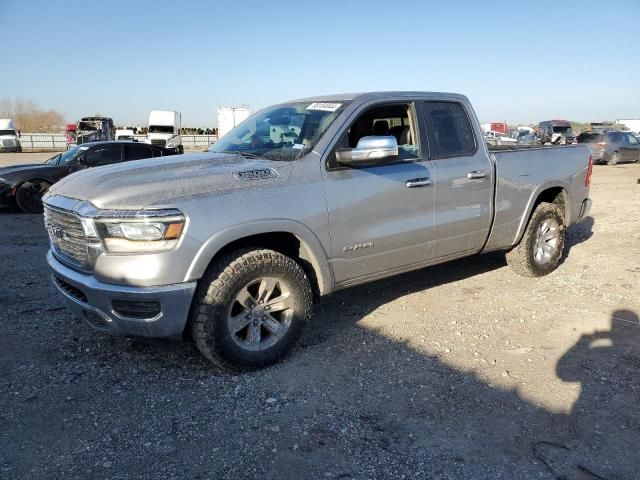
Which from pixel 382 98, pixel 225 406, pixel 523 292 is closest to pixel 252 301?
pixel 225 406

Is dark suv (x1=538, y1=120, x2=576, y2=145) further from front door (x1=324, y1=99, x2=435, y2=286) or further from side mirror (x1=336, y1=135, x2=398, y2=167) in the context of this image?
side mirror (x1=336, y1=135, x2=398, y2=167)

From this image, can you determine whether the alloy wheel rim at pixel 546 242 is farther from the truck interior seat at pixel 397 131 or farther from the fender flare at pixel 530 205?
the truck interior seat at pixel 397 131

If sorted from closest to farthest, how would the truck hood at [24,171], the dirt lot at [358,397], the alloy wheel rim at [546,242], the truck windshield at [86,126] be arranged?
the dirt lot at [358,397] < the alloy wheel rim at [546,242] < the truck hood at [24,171] < the truck windshield at [86,126]

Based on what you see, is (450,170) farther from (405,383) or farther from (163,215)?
(163,215)

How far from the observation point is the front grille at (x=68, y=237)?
130 inches

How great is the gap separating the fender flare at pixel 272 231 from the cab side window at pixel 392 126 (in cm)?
97

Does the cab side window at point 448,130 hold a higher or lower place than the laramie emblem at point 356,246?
higher

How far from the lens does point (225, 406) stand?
10.5 ft

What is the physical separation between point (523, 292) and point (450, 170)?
1.72 metres

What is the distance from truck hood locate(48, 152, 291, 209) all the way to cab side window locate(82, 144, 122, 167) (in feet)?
25.3

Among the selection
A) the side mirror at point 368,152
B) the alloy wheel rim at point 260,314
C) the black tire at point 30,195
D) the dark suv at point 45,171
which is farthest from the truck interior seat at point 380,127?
the black tire at point 30,195

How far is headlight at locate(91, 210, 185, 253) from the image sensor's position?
3092 mm

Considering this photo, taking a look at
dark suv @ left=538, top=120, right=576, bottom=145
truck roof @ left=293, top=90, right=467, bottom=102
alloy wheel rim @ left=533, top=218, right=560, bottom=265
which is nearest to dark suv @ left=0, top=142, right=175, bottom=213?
truck roof @ left=293, top=90, right=467, bottom=102

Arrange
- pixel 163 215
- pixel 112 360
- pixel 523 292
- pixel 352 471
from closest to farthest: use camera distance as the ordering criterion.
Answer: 1. pixel 352 471
2. pixel 163 215
3. pixel 112 360
4. pixel 523 292
